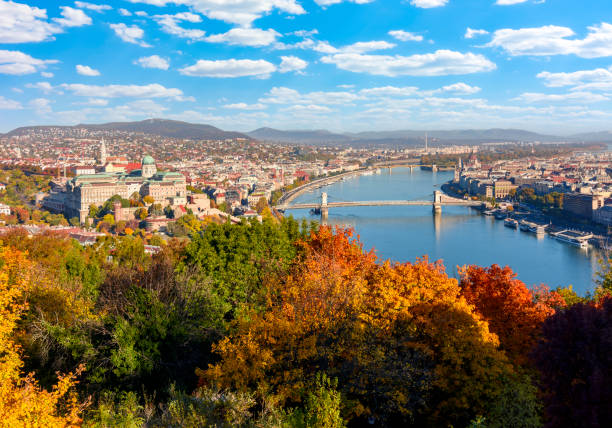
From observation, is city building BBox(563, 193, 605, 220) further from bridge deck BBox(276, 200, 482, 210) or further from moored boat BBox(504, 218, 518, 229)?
bridge deck BBox(276, 200, 482, 210)

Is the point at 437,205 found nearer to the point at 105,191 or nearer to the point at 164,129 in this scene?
the point at 105,191

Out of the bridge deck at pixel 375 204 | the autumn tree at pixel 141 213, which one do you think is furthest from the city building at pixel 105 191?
the bridge deck at pixel 375 204

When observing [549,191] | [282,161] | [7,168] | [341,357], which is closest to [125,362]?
[341,357]

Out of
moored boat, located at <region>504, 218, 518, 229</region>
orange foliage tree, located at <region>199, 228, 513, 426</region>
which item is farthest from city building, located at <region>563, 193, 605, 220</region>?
orange foliage tree, located at <region>199, 228, 513, 426</region>

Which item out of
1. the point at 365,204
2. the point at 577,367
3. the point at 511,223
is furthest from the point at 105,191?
the point at 577,367

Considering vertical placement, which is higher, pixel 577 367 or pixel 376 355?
pixel 577 367
